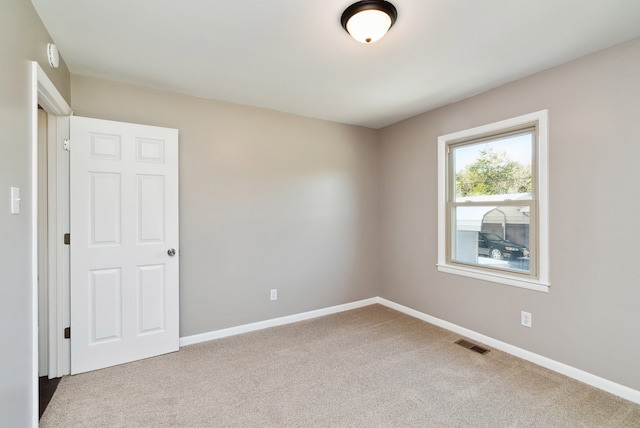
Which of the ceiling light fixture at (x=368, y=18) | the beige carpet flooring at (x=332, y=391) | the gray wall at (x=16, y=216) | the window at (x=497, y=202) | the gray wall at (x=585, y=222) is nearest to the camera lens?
the gray wall at (x=16, y=216)

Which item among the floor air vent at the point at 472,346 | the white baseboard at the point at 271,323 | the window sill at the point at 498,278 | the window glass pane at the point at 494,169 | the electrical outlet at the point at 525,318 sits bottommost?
the floor air vent at the point at 472,346

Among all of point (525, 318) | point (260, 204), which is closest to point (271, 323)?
point (260, 204)

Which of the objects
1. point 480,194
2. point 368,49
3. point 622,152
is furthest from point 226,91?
point 622,152

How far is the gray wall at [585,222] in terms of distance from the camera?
6.82ft

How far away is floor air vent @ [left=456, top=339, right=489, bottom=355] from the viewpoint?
2.77m

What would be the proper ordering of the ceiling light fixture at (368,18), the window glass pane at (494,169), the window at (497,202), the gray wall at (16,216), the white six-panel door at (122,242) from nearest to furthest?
the gray wall at (16,216), the ceiling light fixture at (368,18), the white six-panel door at (122,242), the window at (497,202), the window glass pane at (494,169)

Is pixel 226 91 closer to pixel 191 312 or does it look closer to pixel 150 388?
pixel 191 312

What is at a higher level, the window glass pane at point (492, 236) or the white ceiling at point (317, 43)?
the white ceiling at point (317, 43)

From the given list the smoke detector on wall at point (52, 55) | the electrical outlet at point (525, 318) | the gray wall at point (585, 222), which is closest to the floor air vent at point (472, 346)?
the gray wall at point (585, 222)

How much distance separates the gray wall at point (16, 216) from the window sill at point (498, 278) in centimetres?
346

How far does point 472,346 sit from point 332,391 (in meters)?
1.55

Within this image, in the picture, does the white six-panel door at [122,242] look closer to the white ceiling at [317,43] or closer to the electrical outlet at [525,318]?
the white ceiling at [317,43]

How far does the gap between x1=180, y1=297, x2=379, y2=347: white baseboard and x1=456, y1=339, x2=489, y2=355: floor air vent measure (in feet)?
4.58

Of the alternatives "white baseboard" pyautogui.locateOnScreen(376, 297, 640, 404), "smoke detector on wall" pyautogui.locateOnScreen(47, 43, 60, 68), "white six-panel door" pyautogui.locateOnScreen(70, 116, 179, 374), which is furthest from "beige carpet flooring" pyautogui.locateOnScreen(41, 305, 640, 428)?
"smoke detector on wall" pyautogui.locateOnScreen(47, 43, 60, 68)
